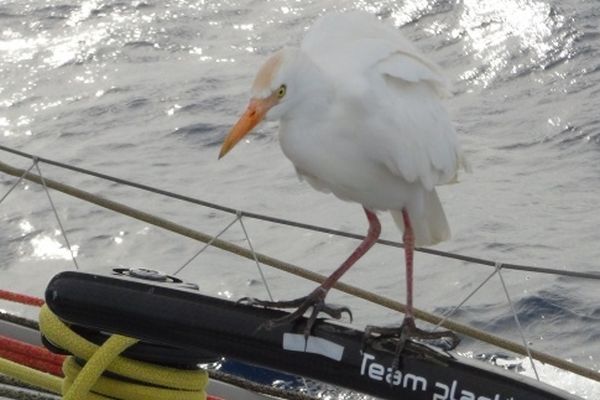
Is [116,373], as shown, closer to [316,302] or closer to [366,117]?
[316,302]

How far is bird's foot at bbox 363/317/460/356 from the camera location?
3.60 m

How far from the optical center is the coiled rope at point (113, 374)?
3523 mm

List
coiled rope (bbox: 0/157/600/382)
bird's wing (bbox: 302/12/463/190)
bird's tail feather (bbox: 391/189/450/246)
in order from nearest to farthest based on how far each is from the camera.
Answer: bird's wing (bbox: 302/12/463/190) < bird's tail feather (bbox: 391/189/450/246) < coiled rope (bbox: 0/157/600/382)

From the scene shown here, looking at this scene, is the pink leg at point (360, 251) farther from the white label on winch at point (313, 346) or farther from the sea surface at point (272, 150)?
the sea surface at point (272, 150)

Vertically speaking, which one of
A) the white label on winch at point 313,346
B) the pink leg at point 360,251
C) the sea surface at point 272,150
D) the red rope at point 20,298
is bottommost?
the sea surface at point 272,150

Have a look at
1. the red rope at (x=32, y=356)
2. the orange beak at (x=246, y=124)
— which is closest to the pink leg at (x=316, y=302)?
the orange beak at (x=246, y=124)

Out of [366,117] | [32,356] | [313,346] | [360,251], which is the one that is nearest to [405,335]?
[313,346]

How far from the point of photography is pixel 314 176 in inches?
175

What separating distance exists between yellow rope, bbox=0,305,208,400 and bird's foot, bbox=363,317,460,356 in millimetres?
435

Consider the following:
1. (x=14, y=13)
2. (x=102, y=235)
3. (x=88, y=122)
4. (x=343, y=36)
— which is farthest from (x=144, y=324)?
(x=14, y=13)

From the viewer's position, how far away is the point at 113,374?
3.57 metres

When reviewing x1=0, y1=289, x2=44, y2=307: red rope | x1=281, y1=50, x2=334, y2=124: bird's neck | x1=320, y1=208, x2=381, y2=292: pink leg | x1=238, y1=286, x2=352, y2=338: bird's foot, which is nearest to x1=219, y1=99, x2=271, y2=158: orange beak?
x1=281, y1=50, x2=334, y2=124: bird's neck

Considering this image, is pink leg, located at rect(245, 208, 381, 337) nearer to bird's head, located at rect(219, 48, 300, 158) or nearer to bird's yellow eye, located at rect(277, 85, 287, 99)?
bird's head, located at rect(219, 48, 300, 158)

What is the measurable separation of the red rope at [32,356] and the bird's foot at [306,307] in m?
0.77
